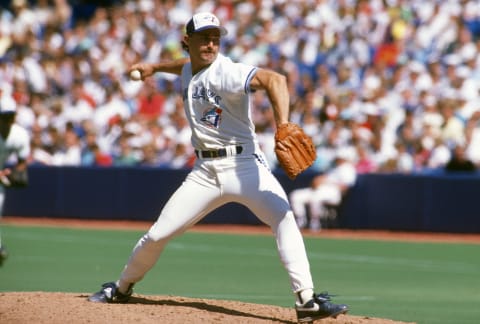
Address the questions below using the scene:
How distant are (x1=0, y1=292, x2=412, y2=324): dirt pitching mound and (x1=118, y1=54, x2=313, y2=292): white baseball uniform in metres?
0.51

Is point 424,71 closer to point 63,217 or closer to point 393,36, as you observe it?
point 393,36

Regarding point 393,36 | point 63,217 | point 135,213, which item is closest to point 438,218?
point 393,36

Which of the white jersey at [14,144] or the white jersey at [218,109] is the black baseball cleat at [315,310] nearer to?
the white jersey at [218,109]

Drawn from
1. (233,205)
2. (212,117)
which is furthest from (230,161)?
(233,205)

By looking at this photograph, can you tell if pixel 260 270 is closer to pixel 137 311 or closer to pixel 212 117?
pixel 137 311

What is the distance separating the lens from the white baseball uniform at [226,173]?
24.6ft

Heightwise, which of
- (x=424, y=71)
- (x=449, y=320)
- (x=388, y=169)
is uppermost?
(x=424, y=71)

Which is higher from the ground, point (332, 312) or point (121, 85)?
point (121, 85)

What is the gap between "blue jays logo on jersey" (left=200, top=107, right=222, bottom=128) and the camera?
7.64 m

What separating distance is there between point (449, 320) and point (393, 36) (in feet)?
41.4

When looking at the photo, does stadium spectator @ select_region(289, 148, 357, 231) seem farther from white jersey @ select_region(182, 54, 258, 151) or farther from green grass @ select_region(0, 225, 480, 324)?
white jersey @ select_region(182, 54, 258, 151)

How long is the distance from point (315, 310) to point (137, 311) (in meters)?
1.33

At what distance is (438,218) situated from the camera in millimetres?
18109

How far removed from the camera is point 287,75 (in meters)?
20.0
